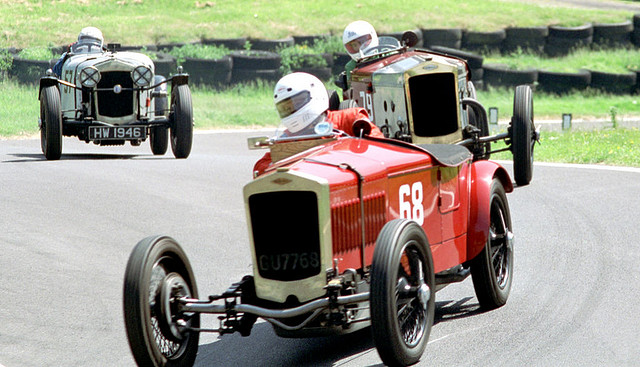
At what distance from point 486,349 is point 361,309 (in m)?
0.89

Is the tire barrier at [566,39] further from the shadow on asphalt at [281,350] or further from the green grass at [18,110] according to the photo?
the shadow on asphalt at [281,350]

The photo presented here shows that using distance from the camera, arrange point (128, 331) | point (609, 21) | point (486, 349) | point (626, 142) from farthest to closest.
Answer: point (609, 21)
point (626, 142)
point (486, 349)
point (128, 331)

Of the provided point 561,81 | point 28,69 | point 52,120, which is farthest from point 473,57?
point 52,120

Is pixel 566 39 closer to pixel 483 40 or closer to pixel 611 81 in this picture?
pixel 483 40

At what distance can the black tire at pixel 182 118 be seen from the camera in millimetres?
13633

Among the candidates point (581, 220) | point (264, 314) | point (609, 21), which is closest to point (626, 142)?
point (581, 220)

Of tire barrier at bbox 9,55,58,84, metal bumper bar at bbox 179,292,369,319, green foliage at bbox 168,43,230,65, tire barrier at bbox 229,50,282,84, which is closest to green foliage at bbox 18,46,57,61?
tire barrier at bbox 9,55,58,84

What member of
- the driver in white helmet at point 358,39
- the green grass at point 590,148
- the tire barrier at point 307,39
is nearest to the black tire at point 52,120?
the driver in white helmet at point 358,39

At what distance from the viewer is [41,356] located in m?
5.98

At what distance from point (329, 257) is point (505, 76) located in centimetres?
2007

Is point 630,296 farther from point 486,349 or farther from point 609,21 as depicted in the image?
point 609,21

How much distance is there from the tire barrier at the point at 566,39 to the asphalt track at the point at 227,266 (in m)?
14.7

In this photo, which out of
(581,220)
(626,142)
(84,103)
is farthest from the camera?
(626,142)

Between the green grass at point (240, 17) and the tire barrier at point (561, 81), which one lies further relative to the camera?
the green grass at point (240, 17)
